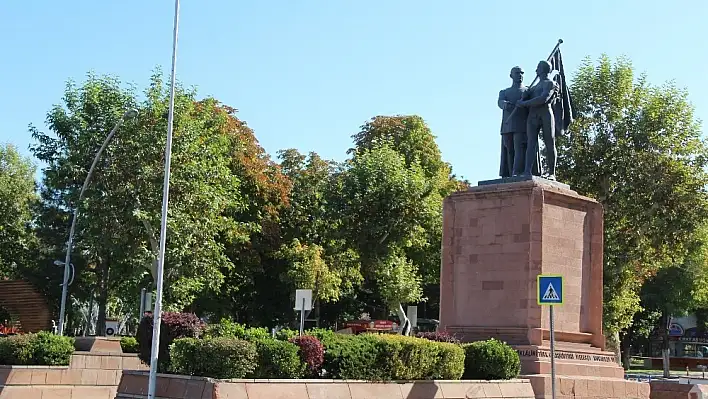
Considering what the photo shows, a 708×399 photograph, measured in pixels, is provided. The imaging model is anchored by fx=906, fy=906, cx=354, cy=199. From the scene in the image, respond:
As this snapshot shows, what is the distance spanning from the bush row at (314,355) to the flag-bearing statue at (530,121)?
239 inches

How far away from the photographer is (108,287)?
41.5m

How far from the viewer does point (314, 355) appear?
15188 millimetres

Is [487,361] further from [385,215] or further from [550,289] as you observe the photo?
[385,215]

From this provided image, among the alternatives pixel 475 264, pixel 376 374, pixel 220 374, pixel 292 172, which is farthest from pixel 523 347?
pixel 292 172

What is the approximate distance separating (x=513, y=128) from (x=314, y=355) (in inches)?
402

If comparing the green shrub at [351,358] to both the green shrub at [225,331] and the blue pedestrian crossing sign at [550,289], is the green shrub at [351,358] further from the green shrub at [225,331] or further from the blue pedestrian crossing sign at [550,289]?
the blue pedestrian crossing sign at [550,289]

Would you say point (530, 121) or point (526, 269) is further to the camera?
point (530, 121)

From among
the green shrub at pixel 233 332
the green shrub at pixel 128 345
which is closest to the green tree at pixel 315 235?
the green shrub at pixel 128 345

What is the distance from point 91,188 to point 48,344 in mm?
15390

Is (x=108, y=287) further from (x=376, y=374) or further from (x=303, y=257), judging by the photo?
(x=376, y=374)

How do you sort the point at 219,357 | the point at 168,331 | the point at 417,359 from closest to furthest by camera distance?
the point at 219,357 < the point at 417,359 < the point at 168,331

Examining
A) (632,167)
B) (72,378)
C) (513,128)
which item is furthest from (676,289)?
(72,378)

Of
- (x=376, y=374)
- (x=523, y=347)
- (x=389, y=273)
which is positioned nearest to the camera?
(x=376, y=374)

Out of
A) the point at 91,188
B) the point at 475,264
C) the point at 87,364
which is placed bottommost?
the point at 87,364
